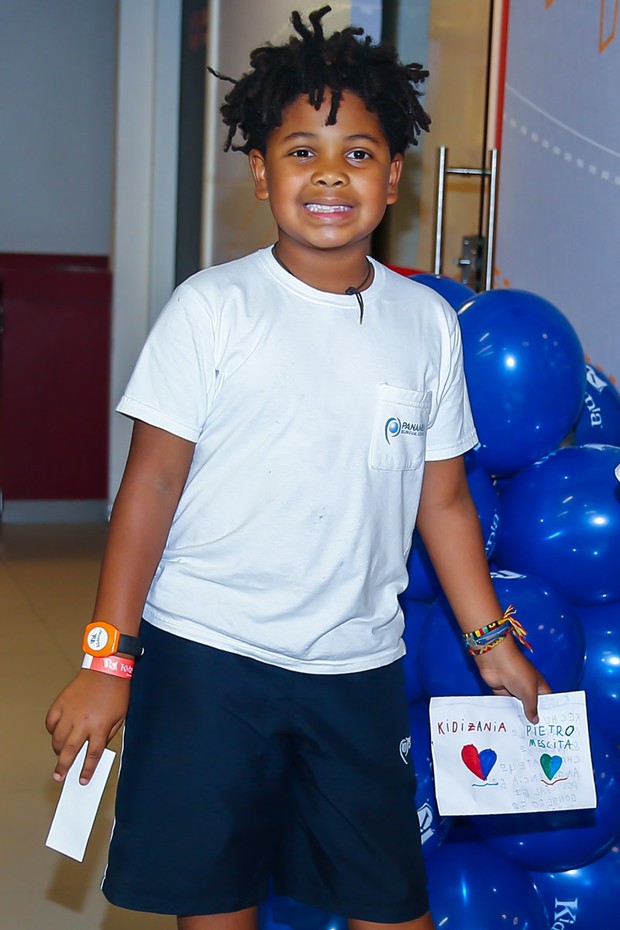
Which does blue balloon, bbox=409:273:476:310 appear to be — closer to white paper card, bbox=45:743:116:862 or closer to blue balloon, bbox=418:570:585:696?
blue balloon, bbox=418:570:585:696

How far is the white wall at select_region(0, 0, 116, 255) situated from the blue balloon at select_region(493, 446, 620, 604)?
457 centimetres

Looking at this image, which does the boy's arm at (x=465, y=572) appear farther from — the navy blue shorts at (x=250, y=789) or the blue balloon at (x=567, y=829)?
the blue balloon at (x=567, y=829)

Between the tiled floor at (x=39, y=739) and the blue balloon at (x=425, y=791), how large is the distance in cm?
56

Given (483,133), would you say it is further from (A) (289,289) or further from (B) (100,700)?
(B) (100,700)

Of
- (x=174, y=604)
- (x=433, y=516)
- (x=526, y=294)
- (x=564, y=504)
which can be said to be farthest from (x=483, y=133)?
(x=174, y=604)

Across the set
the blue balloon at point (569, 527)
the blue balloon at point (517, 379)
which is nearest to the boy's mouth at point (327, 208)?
the blue balloon at point (517, 379)

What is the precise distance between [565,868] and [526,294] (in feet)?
2.63

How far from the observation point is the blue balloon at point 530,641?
151cm

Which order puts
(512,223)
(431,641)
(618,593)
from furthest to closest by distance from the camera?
(512,223)
(618,593)
(431,641)

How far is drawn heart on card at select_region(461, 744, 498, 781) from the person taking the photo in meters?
1.38

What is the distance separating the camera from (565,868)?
5.37 ft

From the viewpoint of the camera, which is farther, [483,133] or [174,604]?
[483,133]

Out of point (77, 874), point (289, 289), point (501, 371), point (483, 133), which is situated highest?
point (483, 133)

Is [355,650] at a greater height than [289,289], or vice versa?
[289,289]
